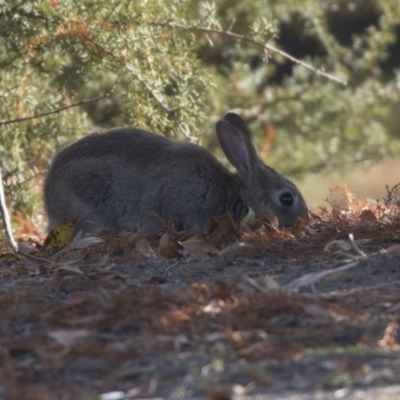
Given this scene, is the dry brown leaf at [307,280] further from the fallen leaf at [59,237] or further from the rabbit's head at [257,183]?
the rabbit's head at [257,183]

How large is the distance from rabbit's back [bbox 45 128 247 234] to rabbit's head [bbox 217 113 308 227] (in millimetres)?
275

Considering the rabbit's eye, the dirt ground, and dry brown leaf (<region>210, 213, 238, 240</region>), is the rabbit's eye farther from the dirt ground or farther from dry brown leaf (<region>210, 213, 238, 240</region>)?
the dirt ground

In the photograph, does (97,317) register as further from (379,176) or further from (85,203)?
(379,176)

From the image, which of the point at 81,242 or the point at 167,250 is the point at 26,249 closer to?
the point at 81,242

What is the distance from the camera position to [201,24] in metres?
7.67

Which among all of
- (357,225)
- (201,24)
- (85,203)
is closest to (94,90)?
(201,24)

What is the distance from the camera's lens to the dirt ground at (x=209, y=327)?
3162 mm

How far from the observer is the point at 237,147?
7551 mm

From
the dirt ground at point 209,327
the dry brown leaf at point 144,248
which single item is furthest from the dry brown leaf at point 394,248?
the dry brown leaf at point 144,248

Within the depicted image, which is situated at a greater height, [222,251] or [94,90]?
[94,90]

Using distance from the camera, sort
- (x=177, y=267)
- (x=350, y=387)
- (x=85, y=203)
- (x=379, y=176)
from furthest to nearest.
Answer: (x=379, y=176) → (x=85, y=203) → (x=177, y=267) → (x=350, y=387)

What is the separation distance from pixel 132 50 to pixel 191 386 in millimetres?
4342

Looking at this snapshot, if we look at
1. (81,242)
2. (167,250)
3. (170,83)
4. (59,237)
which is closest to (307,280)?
(167,250)

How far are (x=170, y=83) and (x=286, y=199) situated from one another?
1.44m
